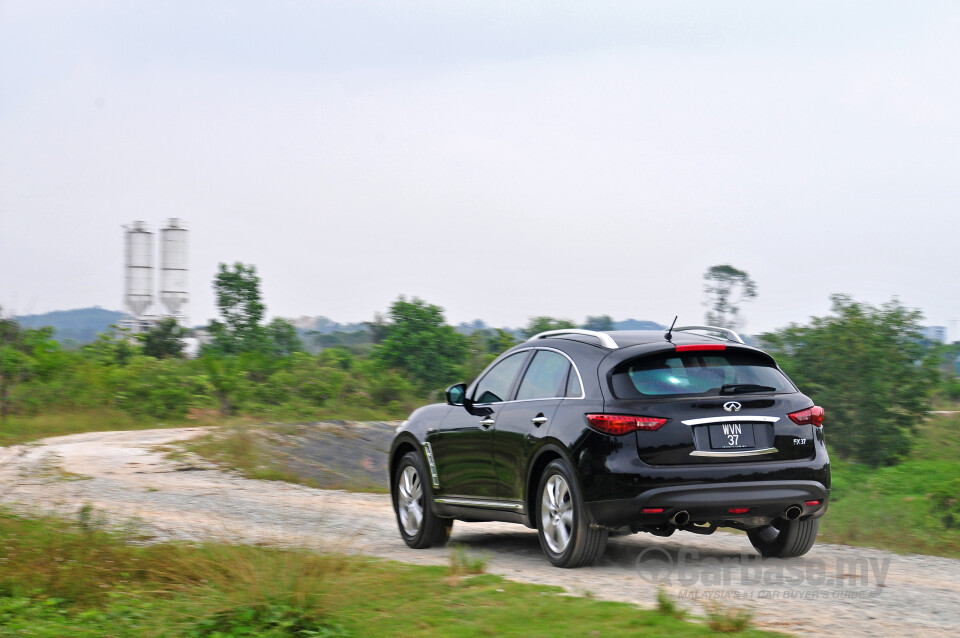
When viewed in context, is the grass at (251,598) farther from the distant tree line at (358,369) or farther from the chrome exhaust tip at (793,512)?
the distant tree line at (358,369)

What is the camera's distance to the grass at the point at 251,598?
573 centimetres

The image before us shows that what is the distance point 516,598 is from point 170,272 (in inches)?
1871

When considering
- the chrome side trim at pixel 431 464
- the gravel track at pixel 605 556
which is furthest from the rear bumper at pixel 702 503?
the chrome side trim at pixel 431 464

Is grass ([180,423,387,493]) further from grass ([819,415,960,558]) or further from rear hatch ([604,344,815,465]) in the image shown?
rear hatch ([604,344,815,465])

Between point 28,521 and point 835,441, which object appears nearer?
point 28,521

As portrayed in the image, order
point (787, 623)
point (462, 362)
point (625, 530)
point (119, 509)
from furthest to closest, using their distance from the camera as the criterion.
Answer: point (462, 362) < point (119, 509) < point (625, 530) < point (787, 623)

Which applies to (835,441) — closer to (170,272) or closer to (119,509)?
(119,509)

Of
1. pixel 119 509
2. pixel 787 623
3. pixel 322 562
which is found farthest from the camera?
pixel 119 509

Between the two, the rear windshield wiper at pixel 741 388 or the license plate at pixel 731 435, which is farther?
the rear windshield wiper at pixel 741 388

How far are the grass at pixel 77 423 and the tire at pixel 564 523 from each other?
16277 millimetres

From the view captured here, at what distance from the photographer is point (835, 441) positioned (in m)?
24.5

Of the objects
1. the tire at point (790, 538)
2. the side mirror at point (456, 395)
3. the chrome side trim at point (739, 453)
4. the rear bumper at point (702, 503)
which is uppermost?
the side mirror at point (456, 395)

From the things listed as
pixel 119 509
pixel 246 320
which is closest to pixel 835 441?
pixel 119 509

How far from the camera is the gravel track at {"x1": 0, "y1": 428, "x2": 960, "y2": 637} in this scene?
647 centimetres
